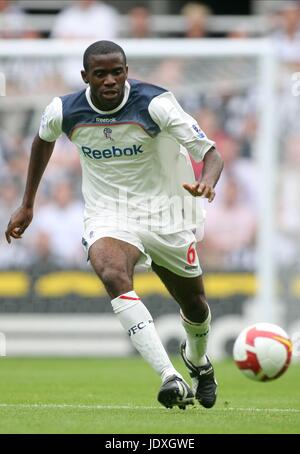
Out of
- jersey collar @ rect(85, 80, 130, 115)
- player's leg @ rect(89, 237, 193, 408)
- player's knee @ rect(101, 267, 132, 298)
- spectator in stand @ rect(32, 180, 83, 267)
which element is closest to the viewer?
player's leg @ rect(89, 237, 193, 408)

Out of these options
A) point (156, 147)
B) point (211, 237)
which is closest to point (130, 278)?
point (156, 147)

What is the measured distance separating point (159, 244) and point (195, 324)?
80 cm

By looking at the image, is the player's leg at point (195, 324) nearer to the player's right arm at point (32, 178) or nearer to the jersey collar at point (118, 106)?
the player's right arm at point (32, 178)

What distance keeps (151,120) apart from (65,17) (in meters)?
9.20

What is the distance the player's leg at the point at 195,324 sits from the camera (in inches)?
327

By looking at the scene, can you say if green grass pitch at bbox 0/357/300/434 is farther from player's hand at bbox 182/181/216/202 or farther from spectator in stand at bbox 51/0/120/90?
spectator in stand at bbox 51/0/120/90

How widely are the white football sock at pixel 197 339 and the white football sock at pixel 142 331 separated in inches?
41.3

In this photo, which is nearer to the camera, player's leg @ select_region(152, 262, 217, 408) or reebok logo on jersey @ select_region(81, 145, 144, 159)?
reebok logo on jersey @ select_region(81, 145, 144, 159)

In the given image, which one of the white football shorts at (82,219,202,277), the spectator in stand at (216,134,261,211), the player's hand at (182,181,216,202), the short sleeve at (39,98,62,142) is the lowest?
the spectator in stand at (216,134,261,211)

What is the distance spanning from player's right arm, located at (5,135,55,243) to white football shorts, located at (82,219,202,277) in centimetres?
61

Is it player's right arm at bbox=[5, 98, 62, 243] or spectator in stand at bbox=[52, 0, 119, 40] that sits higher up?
player's right arm at bbox=[5, 98, 62, 243]

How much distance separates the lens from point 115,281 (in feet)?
24.4

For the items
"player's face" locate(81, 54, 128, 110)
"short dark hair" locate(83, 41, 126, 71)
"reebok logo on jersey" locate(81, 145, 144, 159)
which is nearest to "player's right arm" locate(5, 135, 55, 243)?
"reebok logo on jersey" locate(81, 145, 144, 159)

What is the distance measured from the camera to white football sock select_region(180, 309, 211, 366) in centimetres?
850
